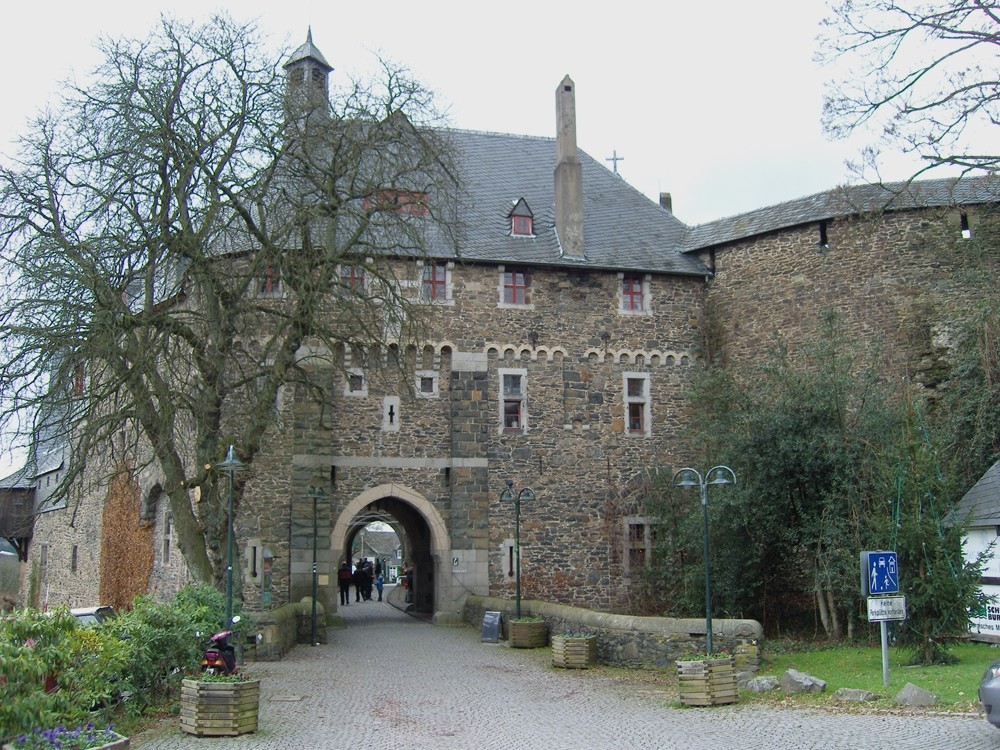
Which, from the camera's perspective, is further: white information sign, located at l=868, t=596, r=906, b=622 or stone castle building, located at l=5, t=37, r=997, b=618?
stone castle building, located at l=5, t=37, r=997, b=618

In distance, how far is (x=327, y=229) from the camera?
1645 centimetres

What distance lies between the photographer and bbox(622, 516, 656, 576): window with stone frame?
2259cm

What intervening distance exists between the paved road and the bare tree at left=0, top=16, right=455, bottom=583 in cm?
382

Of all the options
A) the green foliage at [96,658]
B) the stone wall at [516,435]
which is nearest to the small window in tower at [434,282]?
the stone wall at [516,435]

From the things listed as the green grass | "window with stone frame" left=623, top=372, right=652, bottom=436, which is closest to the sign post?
the green grass

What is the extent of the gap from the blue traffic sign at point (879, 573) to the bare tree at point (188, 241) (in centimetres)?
751

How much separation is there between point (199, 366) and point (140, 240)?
2.09m

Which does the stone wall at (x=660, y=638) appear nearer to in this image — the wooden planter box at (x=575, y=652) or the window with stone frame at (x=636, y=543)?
the wooden planter box at (x=575, y=652)

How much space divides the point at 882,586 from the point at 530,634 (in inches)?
264

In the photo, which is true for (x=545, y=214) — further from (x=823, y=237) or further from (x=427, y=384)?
(x=823, y=237)

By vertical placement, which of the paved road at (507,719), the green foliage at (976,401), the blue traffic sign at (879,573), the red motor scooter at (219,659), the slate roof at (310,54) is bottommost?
the paved road at (507,719)

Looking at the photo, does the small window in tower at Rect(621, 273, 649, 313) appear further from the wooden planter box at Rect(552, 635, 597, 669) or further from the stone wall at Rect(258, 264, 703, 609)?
the wooden planter box at Rect(552, 635, 597, 669)

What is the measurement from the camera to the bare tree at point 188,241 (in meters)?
14.1

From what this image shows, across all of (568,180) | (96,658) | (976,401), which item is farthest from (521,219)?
(96,658)
